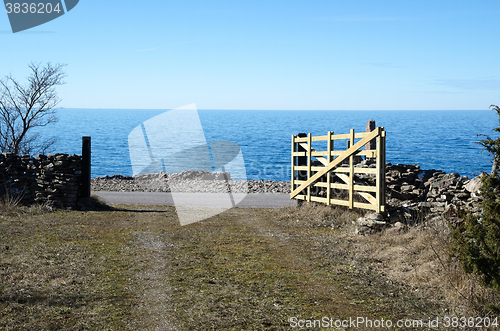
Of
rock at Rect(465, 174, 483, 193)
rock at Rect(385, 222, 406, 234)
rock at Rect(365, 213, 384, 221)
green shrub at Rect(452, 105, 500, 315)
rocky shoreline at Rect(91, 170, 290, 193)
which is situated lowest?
rocky shoreline at Rect(91, 170, 290, 193)

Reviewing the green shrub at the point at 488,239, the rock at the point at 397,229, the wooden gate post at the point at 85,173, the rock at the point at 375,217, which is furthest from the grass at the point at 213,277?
the wooden gate post at the point at 85,173

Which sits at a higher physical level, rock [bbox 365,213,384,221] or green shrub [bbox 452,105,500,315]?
green shrub [bbox 452,105,500,315]

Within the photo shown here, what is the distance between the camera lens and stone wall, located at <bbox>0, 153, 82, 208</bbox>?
1245 centimetres

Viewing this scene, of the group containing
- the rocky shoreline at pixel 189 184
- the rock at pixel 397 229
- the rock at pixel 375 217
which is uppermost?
the rock at pixel 375 217

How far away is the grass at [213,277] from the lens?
479 centimetres

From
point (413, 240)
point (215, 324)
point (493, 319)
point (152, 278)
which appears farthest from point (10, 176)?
point (493, 319)

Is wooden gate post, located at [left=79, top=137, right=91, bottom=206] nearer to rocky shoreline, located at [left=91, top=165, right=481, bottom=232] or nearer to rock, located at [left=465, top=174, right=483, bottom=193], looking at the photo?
rocky shoreline, located at [left=91, top=165, right=481, bottom=232]

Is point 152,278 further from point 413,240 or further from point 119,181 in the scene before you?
point 119,181

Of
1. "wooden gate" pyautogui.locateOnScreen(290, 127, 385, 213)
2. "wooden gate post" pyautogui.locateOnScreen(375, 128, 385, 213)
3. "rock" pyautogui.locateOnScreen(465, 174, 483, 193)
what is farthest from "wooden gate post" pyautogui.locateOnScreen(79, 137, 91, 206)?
"rock" pyautogui.locateOnScreen(465, 174, 483, 193)

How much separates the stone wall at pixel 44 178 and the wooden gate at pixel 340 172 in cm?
Answer: 725

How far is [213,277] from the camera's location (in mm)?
6195

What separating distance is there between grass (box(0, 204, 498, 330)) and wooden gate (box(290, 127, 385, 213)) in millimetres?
1027

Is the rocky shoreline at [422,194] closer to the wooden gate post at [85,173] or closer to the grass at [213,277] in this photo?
the grass at [213,277]

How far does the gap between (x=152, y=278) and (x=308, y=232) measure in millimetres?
4618
